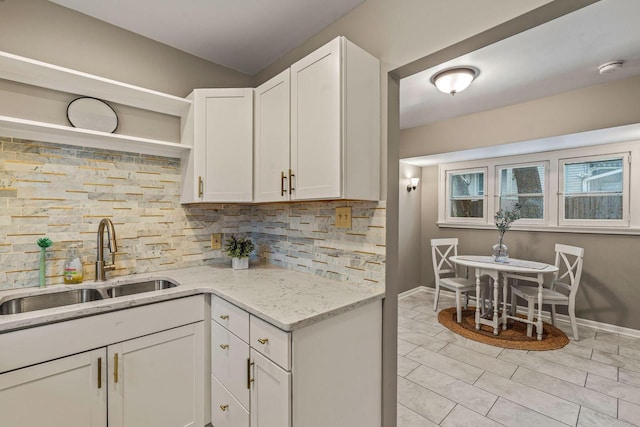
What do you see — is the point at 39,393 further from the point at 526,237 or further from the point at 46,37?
the point at 526,237

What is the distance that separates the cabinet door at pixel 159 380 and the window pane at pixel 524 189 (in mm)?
4130

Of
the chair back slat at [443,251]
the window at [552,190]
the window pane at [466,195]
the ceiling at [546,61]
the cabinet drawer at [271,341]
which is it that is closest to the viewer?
the cabinet drawer at [271,341]

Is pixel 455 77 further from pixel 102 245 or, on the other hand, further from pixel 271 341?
pixel 102 245

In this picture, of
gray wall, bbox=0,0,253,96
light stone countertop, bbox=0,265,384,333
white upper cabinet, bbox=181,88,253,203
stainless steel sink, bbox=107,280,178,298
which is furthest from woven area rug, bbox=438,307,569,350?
gray wall, bbox=0,0,253,96

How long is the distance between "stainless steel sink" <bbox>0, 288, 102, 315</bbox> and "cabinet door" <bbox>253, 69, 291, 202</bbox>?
113 centimetres

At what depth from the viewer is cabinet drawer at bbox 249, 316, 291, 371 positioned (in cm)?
116

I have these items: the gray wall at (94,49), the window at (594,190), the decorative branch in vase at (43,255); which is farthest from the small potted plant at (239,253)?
the window at (594,190)

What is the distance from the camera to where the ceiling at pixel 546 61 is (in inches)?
71.3

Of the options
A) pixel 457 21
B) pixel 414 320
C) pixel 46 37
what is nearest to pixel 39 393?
pixel 46 37

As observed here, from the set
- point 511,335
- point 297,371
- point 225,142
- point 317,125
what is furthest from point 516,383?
point 225,142

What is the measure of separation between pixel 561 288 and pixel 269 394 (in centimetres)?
399

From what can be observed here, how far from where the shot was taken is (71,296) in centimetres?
170

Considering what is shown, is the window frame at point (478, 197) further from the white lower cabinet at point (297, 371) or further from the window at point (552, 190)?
the white lower cabinet at point (297, 371)

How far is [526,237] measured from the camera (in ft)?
12.7
